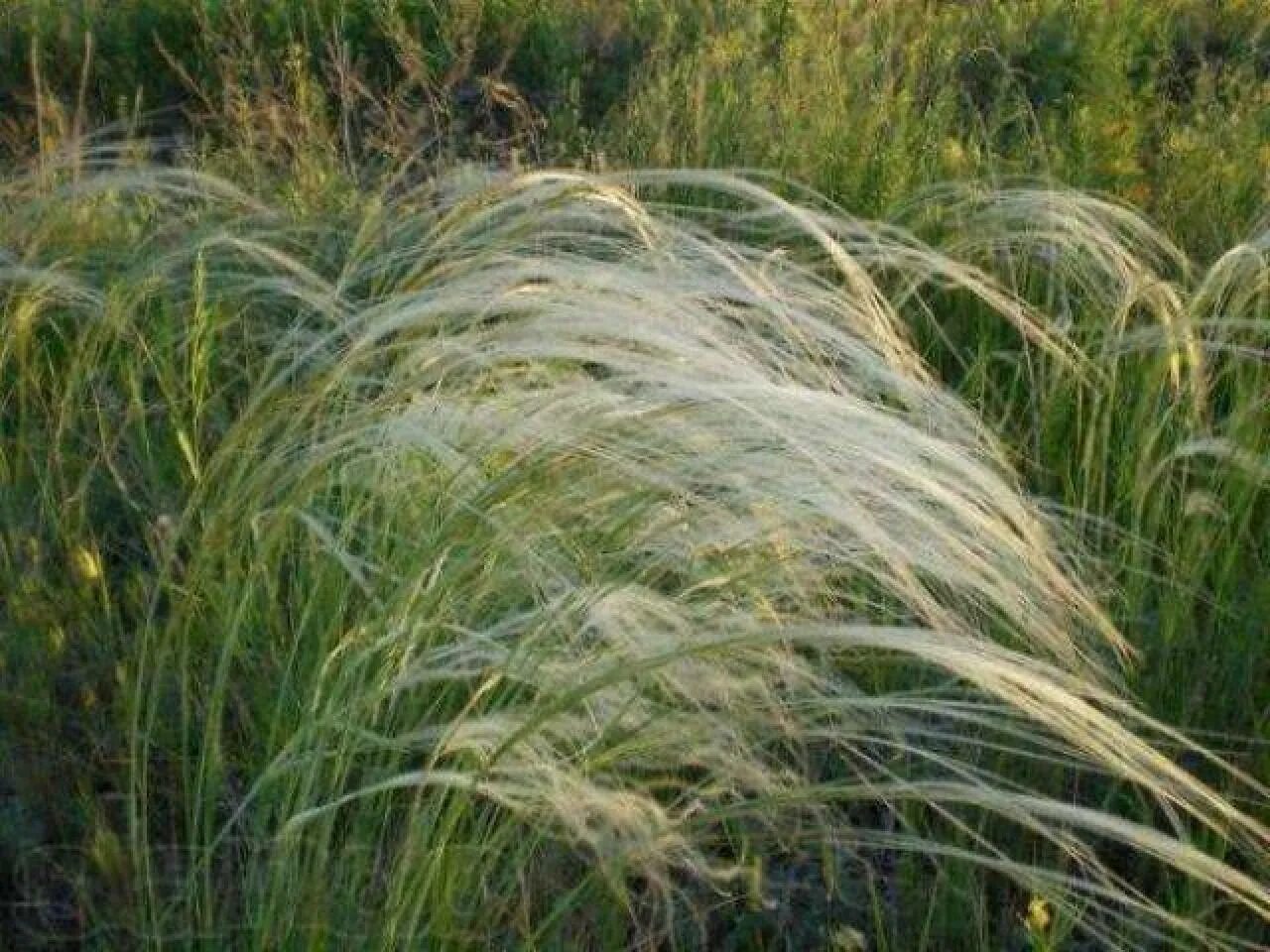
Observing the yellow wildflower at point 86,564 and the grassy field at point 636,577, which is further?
the yellow wildflower at point 86,564

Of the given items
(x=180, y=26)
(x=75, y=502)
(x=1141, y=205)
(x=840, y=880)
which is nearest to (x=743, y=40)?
(x=1141, y=205)

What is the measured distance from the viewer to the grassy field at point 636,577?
166 cm

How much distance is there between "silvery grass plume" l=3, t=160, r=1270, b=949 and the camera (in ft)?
5.26

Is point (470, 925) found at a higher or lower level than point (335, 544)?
lower

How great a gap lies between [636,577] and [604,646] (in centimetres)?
24

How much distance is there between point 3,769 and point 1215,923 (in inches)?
51.6

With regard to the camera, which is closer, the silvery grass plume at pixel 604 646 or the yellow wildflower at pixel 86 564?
the silvery grass plume at pixel 604 646

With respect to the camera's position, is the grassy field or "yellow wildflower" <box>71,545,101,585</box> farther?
"yellow wildflower" <box>71,545,101,585</box>

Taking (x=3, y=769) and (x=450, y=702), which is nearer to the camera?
(x=450, y=702)

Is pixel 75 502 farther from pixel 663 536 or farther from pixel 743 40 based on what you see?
pixel 743 40

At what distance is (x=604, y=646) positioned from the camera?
1907 mm

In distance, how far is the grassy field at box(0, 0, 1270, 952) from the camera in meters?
1.66

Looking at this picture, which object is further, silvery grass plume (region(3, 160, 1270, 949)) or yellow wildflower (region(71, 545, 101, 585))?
yellow wildflower (region(71, 545, 101, 585))

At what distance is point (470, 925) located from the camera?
1872 millimetres
